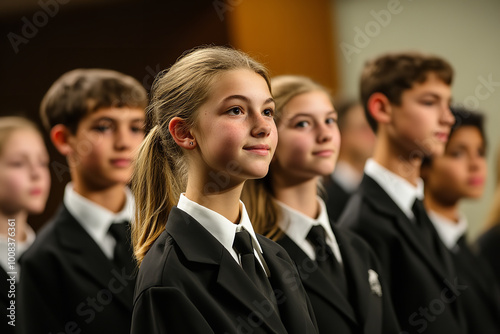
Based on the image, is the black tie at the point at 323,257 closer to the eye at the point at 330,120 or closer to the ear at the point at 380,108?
the eye at the point at 330,120

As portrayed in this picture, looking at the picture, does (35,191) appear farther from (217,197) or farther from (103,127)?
(217,197)

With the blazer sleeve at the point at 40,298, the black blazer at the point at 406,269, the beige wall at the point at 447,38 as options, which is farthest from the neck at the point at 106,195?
the beige wall at the point at 447,38

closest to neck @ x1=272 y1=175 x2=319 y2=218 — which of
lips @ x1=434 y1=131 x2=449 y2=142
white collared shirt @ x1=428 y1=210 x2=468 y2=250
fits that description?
lips @ x1=434 y1=131 x2=449 y2=142

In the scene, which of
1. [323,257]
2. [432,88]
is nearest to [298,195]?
[323,257]

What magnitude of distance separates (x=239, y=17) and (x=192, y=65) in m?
2.64

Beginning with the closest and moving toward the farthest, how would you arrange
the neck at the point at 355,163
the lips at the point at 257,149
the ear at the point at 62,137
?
1. the lips at the point at 257,149
2. the ear at the point at 62,137
3. the neck at the point at 355,163

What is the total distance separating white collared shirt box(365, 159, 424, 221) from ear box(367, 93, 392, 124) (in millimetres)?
145

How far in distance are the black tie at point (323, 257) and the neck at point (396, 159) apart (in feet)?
1.70

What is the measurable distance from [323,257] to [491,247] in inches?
59.5

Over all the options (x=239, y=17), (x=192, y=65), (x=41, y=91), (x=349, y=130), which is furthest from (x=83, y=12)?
(x=192, y=65)

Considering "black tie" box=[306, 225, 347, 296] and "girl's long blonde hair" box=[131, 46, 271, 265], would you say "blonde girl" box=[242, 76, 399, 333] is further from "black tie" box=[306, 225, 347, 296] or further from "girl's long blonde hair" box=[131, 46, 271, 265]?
"girl's long blonde hair" box=[131, 46, 271, 265]

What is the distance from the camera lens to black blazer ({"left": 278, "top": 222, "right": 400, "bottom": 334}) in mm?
1631

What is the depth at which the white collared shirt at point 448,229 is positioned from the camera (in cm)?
260

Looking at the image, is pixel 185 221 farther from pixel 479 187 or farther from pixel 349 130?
pixel 349 130
